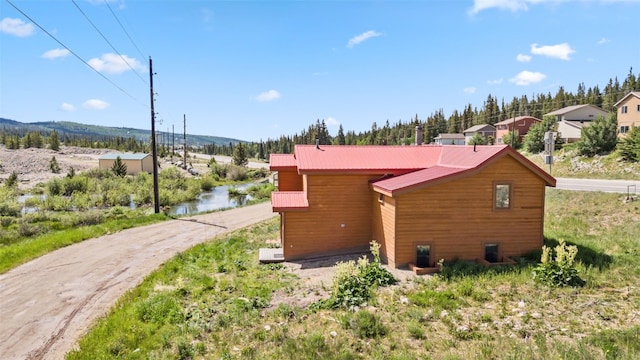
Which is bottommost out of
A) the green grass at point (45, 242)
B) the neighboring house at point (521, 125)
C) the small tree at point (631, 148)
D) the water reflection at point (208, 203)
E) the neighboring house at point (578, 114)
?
the water reflection at point (208, 203)

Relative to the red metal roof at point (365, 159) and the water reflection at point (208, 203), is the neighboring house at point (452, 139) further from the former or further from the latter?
the red metal roof at point (365, 159)

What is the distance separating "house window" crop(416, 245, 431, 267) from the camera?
13.2 m

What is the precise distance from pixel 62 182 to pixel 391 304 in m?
41.5

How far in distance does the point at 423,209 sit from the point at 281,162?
7.89 metres

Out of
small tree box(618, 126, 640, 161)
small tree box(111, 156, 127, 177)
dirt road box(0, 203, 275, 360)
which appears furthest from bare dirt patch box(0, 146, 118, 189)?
small tree box(618, 126, 640, 161)

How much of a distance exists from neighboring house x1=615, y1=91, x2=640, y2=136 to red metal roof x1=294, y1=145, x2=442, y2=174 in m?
41.2

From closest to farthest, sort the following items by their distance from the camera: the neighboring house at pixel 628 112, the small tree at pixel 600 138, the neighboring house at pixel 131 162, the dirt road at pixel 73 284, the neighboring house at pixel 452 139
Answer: the dirt road at pixel 73 284
the small tree at pixel 600 138
the neighboring house at pixel 628 112
the neighboring house at pixel 131 162
the neighboring house at pixel 452 139

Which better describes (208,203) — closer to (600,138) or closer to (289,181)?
(289,181)

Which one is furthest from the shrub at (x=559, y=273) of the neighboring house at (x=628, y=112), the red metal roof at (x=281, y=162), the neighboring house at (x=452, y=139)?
the neighboring house at (x=452, y=139)

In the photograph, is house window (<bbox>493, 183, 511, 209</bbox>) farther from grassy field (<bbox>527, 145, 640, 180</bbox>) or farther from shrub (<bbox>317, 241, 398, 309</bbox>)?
grassy field (<bbox>527, 145, 640, 180</bbox>)

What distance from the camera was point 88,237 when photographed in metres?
18.9

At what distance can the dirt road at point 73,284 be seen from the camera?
9.03m

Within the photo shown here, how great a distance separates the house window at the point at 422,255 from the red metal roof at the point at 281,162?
7.30 m

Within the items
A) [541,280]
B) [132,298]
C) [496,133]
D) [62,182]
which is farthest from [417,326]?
[496,133]
